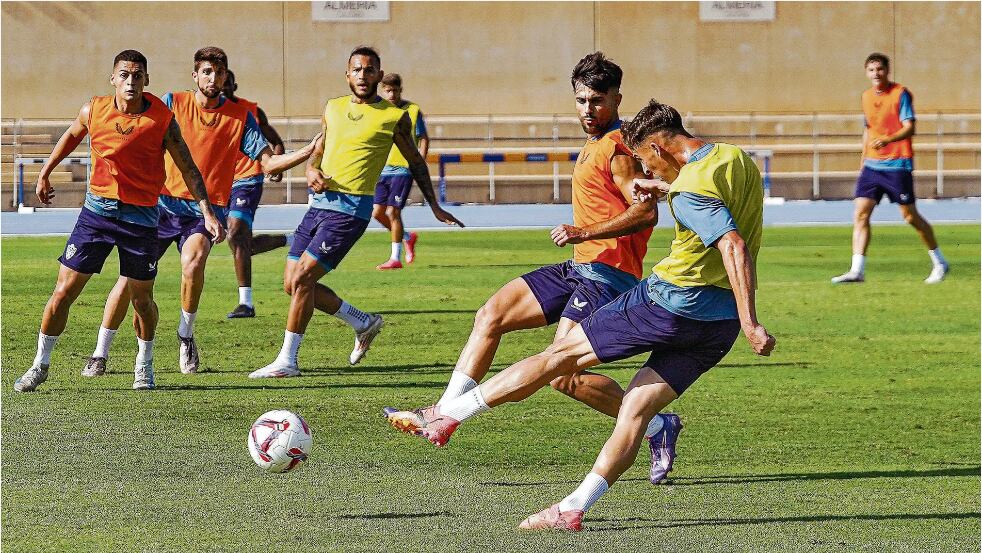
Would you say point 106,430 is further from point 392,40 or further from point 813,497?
point 392,40

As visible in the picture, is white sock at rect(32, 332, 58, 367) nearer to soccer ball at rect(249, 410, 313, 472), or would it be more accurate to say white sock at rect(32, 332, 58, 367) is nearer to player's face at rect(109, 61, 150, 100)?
player's face at rect(109, 61, 150, 100)

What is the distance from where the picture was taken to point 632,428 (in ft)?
21.2

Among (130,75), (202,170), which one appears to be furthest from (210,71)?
(130,75)

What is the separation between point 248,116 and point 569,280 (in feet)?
15.3

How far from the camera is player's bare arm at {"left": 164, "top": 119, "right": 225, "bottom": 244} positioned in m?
9.92

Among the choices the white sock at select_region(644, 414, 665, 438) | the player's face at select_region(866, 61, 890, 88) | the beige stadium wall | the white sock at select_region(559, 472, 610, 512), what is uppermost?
the beige stadium wall

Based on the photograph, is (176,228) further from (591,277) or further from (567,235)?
(567,235)

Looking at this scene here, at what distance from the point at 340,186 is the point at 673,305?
4.87m

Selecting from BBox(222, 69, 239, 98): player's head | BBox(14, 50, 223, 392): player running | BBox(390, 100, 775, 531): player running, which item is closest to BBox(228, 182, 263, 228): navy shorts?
BBox(222, 69, 239, 98): player's head

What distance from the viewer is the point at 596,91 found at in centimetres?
767

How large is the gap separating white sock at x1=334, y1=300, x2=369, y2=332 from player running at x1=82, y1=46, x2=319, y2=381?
0.99 meters

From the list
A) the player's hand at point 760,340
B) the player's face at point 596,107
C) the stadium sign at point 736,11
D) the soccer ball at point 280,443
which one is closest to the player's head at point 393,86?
the player's face at point 596,107

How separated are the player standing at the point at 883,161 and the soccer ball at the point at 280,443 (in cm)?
1004

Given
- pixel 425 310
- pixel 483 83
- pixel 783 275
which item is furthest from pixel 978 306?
pixel 483 83
